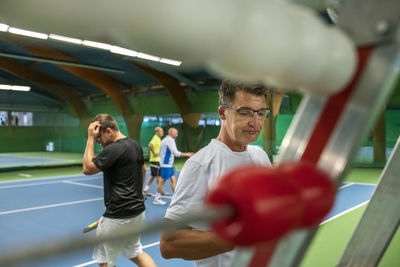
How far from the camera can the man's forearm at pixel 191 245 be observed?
136 centimetres

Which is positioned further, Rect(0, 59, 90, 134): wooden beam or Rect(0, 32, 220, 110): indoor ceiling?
Rect(0, 59, 90, 134): wooden beam

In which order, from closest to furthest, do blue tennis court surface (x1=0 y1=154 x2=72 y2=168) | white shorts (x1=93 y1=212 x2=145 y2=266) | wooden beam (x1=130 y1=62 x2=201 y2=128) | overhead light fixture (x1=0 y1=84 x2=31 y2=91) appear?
white shorts (x1=93 y1=212 x2=145 y2=266) < overhead light fixture (x1=0 y1=84 x2=31 y2=91) < blue tennis court surface (x1=0 y1=154 x2=72 y2=168) < wooden beam (x1=130 y1=62 x2=201 y2=128)

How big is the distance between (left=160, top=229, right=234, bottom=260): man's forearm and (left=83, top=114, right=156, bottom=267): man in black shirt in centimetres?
195

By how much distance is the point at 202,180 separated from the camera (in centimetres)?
157

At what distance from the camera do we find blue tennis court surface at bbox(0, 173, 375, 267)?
178 inches

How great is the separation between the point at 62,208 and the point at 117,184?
3.86 m

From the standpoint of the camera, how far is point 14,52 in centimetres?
1258

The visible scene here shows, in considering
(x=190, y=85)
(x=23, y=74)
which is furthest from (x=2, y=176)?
(x=190, y=85)

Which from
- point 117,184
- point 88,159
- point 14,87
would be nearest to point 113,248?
point 117,184

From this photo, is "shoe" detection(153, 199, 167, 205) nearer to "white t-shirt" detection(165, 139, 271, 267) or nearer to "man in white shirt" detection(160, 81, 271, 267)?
"man in white shirt" detection(160, 81, 271, 267)

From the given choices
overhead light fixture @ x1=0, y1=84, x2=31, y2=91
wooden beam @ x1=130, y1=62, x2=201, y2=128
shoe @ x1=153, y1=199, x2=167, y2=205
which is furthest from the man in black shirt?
Result: wooden beam @ x1=130, y1=62, x2=201, y2=128

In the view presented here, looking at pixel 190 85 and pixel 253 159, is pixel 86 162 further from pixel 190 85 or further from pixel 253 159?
pixel 190 85

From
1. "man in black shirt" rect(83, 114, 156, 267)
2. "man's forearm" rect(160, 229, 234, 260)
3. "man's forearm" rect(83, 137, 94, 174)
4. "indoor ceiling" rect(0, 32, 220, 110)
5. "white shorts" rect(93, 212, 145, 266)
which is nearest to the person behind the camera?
"man's forearm" rect(160, 229, 234, 260)

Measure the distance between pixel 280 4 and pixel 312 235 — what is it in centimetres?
30
